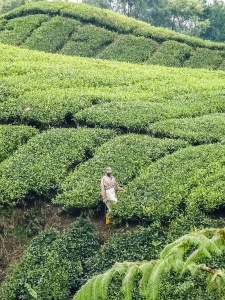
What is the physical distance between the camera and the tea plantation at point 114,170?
461 inches

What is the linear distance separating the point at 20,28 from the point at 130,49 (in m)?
7.55

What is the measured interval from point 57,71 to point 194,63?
40.7 ft

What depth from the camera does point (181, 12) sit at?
55.0 metres

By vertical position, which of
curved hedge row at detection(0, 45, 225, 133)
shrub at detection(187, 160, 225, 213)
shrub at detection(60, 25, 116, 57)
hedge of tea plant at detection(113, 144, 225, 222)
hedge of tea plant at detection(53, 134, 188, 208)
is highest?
shrub at detection(187, 160, 225, 213)

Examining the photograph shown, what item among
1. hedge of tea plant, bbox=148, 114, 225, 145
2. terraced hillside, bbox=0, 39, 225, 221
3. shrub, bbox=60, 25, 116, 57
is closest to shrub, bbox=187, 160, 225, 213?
terraced hillside, bbox=0, 39, 225, 221

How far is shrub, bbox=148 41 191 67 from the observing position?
112 ft

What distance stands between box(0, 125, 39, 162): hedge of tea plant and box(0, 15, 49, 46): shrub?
1923cm

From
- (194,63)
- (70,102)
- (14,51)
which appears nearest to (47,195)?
(70,102)

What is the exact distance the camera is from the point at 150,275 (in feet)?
15.4

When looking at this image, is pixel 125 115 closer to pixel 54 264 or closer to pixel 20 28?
pixel 54 264

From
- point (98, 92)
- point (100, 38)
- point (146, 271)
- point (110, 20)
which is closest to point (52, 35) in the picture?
point (100, 38)

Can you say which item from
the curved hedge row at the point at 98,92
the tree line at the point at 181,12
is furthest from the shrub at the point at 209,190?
the tree line at the point at 181,12

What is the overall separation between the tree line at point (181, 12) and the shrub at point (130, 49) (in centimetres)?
1885

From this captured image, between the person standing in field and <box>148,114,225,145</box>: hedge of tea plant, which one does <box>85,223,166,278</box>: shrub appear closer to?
the person standing in field
